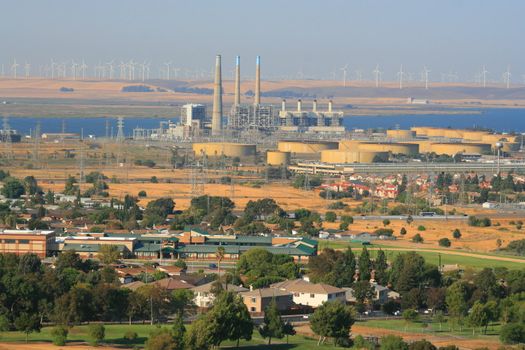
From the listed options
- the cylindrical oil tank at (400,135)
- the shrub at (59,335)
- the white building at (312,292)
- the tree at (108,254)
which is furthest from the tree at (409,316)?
the cylindrical oil tank at (400,135)

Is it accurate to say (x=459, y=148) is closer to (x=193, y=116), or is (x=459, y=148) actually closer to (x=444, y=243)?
(x=193, y=116)

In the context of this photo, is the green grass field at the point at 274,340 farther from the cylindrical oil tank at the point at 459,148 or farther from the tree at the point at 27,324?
the cylindrical oil tank at the point at 459,148

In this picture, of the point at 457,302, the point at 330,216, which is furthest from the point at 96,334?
the point at 330,216

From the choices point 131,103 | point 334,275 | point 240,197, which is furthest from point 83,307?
point 131,103

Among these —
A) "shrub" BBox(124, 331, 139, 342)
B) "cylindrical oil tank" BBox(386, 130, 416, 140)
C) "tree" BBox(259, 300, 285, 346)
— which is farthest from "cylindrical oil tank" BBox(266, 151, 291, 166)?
"shrub" BBox(124, 331, 139, 342)

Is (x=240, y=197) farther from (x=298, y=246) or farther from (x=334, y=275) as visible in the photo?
(x=334, y=275)

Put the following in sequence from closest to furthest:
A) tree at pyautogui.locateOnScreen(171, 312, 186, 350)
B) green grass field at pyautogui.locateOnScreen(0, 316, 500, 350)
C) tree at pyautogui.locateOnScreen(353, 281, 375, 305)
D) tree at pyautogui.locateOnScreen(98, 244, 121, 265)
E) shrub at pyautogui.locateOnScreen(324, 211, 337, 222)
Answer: tree at pyautogui.locateOnScreen(171, 312, 186, 350), green grass field at pyautogui.locateOnScreen(0, 316, 500, 350), tree at pyautogui.locateOnScreen(353, 281, 375, 305), tree at pyautogui.locateOnScreen(98, 244, 121, 265), shrub at pyautogui.locateOnScreen(324, 211, 337, 222)

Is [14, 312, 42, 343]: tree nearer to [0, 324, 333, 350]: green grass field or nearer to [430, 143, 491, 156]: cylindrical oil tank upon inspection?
[0, 324, 333, 350]: green grass field
